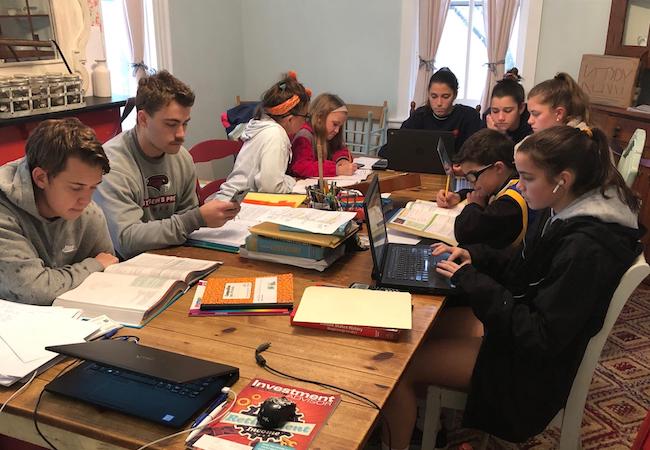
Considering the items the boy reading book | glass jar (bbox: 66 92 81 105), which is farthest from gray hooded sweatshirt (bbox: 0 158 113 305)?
glass jar (bbox: 66 92 81 105)

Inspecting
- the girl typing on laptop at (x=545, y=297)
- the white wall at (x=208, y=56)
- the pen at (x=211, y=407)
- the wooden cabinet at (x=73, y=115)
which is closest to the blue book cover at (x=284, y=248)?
the girl typing on laptop at (x=545, y=297)

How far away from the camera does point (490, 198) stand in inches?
86.0

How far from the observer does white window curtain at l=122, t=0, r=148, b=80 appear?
4.09 meters

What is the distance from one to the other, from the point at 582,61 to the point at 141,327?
3.74 meters

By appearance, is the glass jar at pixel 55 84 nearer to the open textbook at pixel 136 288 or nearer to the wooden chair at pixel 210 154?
the wooden chair at pixel 210 154

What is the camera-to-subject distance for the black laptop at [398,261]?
1.61m

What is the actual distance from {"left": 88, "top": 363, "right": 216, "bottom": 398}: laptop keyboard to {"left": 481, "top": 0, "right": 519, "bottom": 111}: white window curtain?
394 cm

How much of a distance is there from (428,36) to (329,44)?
2.82 ft

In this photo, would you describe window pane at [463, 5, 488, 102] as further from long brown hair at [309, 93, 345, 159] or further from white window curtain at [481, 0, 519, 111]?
long brown hair at [309, 93, 345, 159]

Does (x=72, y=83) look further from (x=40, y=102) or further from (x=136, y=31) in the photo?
(x=136, y=31)

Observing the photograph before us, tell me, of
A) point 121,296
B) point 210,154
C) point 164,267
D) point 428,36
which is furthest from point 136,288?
point 428,36

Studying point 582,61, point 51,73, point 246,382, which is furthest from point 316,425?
point 582,61

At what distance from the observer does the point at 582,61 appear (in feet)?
13.3

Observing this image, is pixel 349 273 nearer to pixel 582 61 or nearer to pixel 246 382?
pixel 246 382
